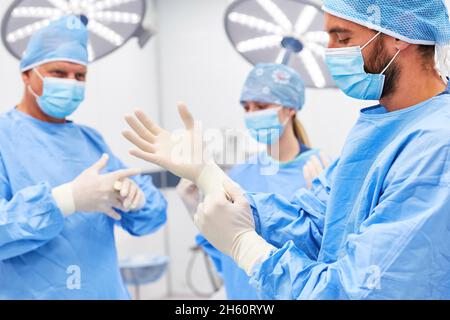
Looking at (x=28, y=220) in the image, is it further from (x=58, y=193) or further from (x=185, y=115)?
(x=185, y=115)

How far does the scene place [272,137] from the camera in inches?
86.9

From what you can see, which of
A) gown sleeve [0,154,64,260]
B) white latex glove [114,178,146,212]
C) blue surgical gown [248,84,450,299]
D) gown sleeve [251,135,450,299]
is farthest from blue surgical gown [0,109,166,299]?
gown sleeve [251,135,450,299]

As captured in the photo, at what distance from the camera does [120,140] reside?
369cm

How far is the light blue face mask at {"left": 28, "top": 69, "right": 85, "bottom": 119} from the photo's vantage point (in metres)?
1.77

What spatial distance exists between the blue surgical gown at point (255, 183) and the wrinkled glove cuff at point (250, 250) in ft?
3.00

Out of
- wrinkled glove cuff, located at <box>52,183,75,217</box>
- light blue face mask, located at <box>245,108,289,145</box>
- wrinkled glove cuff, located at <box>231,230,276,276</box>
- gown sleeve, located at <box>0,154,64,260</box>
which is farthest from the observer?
light blue face mask, located at <box>245,108,289,145</box>

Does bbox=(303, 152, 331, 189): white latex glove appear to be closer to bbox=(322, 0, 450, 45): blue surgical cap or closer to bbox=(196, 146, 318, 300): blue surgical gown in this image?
bbox=(196, 146, 318, 300): blue surgical gown

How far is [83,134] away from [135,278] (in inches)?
68.5

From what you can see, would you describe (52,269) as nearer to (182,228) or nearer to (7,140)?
(7,140)

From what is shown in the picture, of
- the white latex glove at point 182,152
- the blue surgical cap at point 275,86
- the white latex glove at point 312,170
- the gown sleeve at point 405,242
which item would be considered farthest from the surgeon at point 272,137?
the gown sleeve at point 405,242

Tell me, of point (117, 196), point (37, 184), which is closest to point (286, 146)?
point (117, 196)

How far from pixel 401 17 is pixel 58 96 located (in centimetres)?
118

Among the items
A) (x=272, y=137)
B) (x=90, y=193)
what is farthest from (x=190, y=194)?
(x=272, y=137)

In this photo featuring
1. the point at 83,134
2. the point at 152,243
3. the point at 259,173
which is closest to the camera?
the point at 83,134
